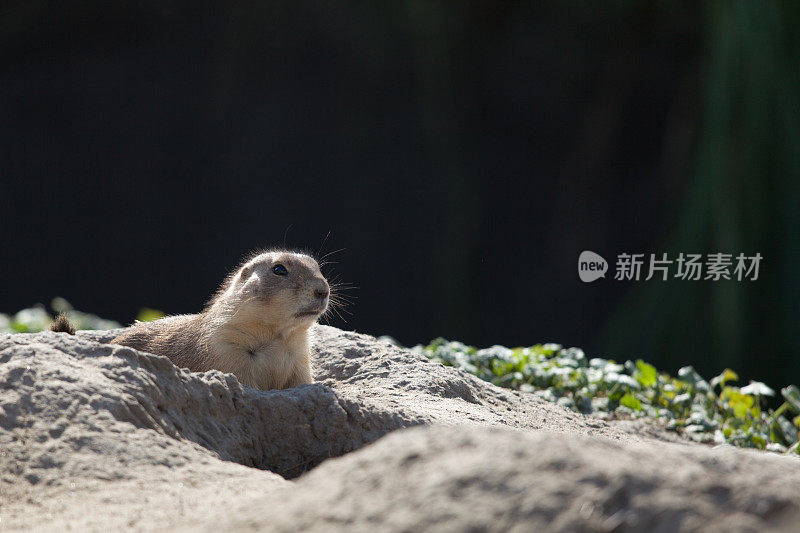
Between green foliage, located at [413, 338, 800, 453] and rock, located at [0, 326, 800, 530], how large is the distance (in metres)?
0.42

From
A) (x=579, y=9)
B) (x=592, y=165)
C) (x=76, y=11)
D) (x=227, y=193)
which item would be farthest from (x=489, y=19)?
(x=76, y=11)

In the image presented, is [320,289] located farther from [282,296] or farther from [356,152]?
[356,152]

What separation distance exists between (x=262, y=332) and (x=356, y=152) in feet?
17.6

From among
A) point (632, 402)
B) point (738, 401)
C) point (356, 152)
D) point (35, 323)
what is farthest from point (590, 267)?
point (35, 323)

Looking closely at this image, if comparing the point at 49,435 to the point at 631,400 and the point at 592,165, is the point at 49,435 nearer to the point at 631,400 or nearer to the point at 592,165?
the point at 631,400

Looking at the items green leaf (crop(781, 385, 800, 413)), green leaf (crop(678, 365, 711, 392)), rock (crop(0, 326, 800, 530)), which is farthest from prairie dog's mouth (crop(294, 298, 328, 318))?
green leaf (crop(781, 385, 800, 413))

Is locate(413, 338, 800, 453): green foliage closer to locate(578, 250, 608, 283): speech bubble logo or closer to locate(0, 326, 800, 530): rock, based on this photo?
locate(0, 326, 800, 530): rock

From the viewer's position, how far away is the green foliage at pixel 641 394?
Answer: 4.20m

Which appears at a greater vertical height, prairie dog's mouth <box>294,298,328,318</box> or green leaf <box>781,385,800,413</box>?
prairie dog's mouth <box>294,298,328,318</box>

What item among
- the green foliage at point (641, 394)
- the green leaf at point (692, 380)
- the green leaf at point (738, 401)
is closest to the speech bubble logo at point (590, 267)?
the green foliage at point (641, 394)

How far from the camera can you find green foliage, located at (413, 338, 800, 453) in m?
4.20

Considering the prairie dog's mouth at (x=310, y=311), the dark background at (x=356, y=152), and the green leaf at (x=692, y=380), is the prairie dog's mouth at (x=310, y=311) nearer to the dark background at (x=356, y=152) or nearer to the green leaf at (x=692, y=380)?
the green leaf at (x=692, y=380)

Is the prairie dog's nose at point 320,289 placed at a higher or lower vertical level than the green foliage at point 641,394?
higher

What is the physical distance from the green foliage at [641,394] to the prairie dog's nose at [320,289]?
3.76 ft
